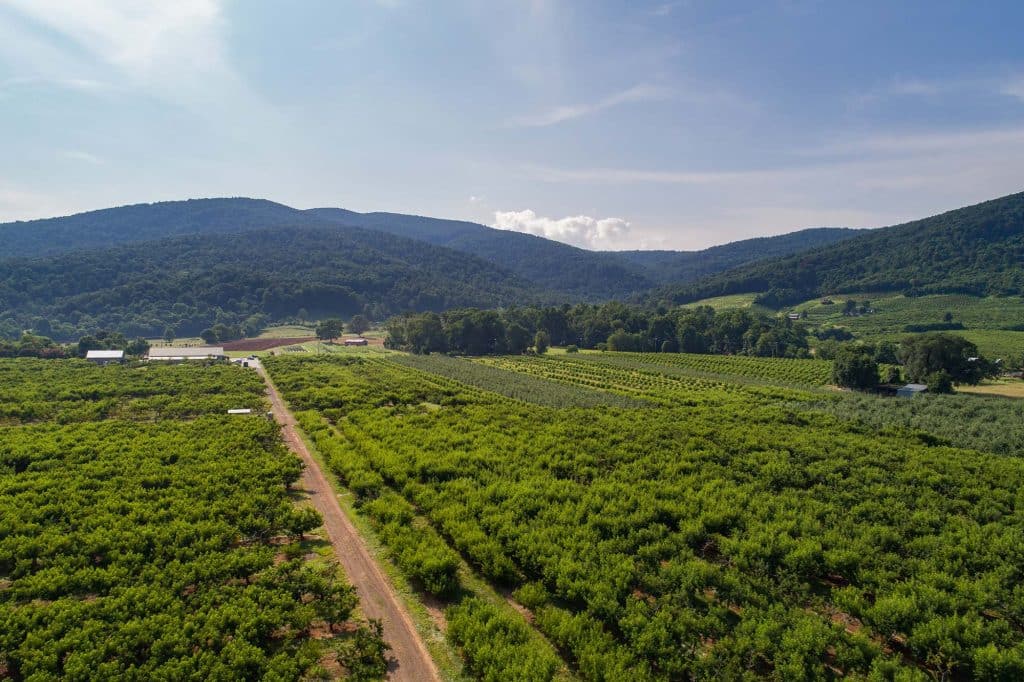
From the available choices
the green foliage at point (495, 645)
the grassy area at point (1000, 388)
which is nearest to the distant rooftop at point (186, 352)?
the green foliage at point (495, 645)

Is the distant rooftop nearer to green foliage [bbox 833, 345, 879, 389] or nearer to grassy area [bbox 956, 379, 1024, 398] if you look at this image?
green foliage [bbox 833, 345, 879, 389]

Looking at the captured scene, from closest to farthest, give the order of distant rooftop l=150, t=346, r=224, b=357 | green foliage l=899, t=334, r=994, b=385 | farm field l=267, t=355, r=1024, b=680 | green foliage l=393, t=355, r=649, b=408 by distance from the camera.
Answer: farm field l=267, t=355, r=1024, b=680
green foliage l=393, t=355, r=649, b=408
green foliage l=899, t=334, r=994, b=385
distant rooftop l=150, t=346, r=224, b=357

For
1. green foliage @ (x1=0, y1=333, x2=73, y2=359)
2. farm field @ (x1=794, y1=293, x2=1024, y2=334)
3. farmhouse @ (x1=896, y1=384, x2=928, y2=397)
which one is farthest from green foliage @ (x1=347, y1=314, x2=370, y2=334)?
farm field @ (x1=794, y1=293, x2=1024, y2=334)

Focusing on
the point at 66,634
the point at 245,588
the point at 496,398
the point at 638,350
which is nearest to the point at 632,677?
the point at 245,588

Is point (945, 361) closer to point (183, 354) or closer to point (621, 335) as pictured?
point (621, 335)

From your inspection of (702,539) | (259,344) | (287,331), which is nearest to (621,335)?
(259,344)

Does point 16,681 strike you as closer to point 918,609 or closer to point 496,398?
point 918,609
